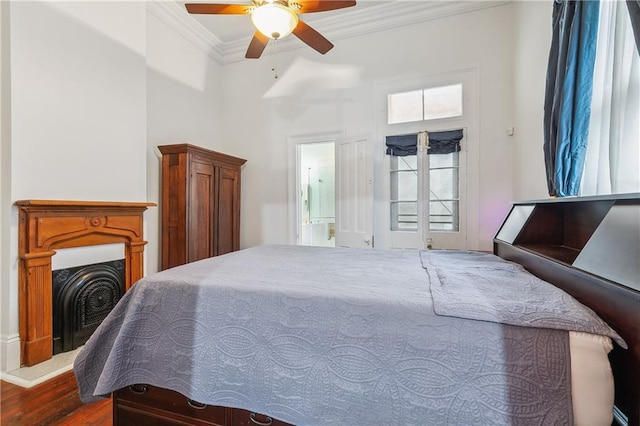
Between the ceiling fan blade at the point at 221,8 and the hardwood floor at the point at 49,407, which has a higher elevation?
the ceiling fan blade at the point at 221,8

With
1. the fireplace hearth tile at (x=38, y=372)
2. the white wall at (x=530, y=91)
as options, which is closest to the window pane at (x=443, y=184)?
the white wall at (x=530, y=91)

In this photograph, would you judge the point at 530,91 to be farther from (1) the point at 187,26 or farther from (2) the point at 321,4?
(1) the point at 187,26

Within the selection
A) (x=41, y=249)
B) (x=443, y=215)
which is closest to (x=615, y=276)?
(x=443, y=215)

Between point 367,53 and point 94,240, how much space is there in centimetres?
368

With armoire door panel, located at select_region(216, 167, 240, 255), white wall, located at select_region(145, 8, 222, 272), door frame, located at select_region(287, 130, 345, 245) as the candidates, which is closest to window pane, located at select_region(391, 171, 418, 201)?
door frame, located at select_region(287, 130, 345, 245)

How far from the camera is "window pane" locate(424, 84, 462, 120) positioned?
10.9 ft

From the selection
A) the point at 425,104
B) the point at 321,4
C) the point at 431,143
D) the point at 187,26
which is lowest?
the point at 431,143

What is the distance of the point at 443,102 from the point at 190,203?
3234 millimetres

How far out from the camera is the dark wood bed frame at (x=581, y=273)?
2.49ft

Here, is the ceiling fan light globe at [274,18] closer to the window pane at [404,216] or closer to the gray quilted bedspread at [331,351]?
the gray quilted bedspread at [331,351]

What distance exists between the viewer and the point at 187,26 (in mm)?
3697

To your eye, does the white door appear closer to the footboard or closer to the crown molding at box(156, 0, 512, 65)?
the crown molding at box(156, 0, 512, 65)

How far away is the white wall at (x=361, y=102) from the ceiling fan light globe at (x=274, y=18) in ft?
5.88

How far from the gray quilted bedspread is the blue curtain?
0.86 metres
